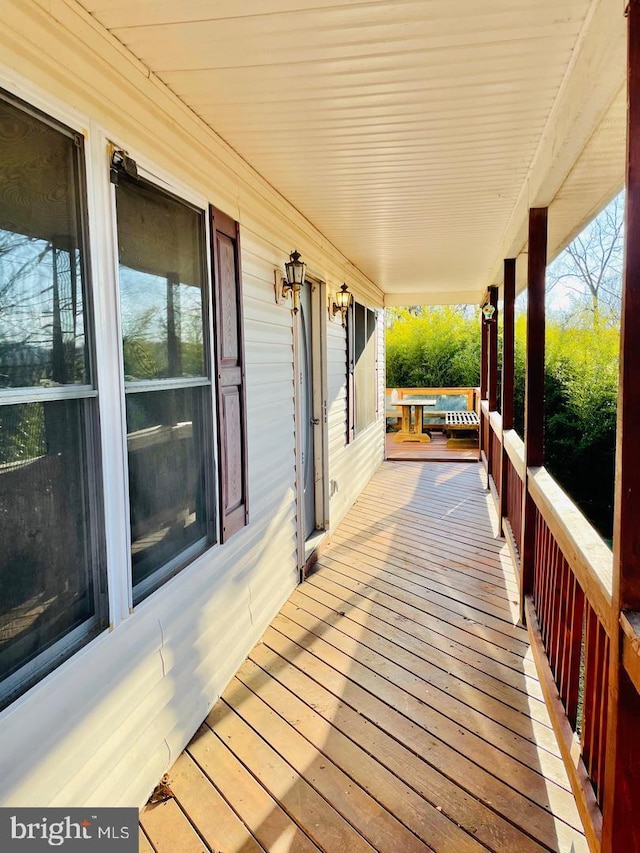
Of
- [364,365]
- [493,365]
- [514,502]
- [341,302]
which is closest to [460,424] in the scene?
[493,365]

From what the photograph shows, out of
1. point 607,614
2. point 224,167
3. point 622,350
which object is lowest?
point 607,614

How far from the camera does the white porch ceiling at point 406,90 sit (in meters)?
1.64

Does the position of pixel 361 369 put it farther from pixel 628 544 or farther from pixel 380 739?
pixel 628 544

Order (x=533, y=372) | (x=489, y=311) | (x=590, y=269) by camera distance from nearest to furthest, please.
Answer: (x=533, y=372), (x=489, y=311), (x=590, y=269)

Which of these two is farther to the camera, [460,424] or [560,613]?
[460,424]

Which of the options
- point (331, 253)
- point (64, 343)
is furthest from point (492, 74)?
point (331, 253)

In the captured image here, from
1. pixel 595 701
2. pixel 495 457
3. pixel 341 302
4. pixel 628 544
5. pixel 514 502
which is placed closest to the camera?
pixel 628 544

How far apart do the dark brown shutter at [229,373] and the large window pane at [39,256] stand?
0.94m

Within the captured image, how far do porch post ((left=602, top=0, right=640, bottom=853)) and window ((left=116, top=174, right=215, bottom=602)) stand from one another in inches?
57.8

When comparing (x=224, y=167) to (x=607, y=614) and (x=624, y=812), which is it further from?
(x=624, y=812)

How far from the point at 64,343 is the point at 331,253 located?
3928mm

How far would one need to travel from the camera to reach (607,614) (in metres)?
1.60

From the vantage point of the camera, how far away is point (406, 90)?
2.11 meters

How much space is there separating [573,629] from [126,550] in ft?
5.65
